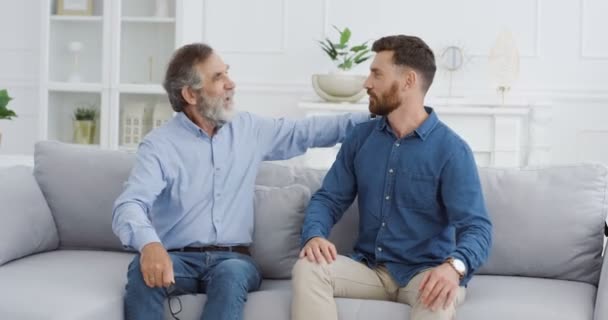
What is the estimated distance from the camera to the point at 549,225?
2963mm

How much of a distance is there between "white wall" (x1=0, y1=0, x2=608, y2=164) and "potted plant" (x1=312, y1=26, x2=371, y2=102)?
0.14m

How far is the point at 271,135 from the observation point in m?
3.17

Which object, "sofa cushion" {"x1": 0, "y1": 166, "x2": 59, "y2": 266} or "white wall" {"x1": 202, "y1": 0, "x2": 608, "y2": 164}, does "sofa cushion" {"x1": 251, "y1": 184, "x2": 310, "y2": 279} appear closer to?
"sofa cushion" {"x1": 0, "y1": 166, "x2": 59, "y2": 266}

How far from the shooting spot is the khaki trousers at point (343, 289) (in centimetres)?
260

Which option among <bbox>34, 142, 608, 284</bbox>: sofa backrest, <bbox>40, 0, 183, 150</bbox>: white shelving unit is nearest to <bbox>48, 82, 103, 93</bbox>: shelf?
<bbox>40, 0, 183, 150</bbox>: white shelving unit

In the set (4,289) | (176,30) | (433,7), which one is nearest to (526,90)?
(433,7)

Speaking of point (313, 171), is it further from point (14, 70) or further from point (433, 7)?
point (14, 70)

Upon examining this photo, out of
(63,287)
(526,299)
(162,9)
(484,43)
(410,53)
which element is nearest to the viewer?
(526,299)

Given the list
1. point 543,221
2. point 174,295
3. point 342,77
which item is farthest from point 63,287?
point 342,77

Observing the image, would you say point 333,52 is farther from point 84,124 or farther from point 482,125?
point 84,124

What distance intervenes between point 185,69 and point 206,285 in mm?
691

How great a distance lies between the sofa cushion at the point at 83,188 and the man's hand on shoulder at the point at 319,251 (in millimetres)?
802

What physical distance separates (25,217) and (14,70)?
10.4ft

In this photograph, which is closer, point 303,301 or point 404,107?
point 303,301
